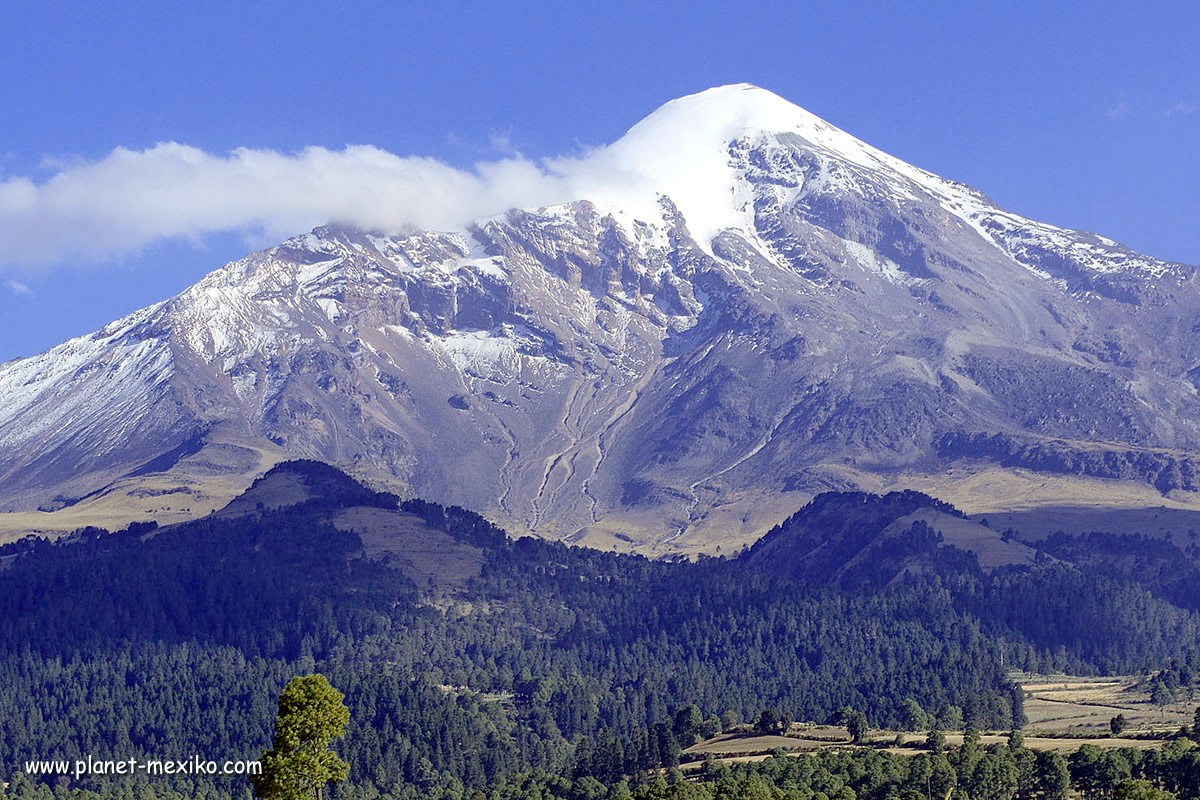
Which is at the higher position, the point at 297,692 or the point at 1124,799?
the point at 297,692

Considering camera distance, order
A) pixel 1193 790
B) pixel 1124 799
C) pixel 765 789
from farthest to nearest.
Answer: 1. pixel 1193 790
2. pixel 765 789
3. pixel 1124 799

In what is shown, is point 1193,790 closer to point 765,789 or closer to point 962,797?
point 962,797

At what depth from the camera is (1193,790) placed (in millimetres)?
192125

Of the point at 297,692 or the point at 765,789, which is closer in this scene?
the point at 297,692

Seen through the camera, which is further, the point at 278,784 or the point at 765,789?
the point at 765,789

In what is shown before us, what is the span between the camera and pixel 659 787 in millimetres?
173500

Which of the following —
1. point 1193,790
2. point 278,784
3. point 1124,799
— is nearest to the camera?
point 278,784

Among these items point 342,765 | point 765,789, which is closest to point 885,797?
point 765,789

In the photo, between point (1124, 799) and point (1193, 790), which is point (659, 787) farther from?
point (1193, 790)

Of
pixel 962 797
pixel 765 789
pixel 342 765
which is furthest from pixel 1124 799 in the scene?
pixel 342 765

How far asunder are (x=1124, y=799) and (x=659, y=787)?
42.1 meters

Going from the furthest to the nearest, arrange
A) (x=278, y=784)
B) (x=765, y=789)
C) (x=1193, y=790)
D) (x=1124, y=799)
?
(x=1193, y=790)
(x=765, y=789)
(x=1124, y=799)
(x=278, y=784)

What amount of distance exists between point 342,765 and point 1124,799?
6444cm

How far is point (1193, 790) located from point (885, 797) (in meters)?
28.9
